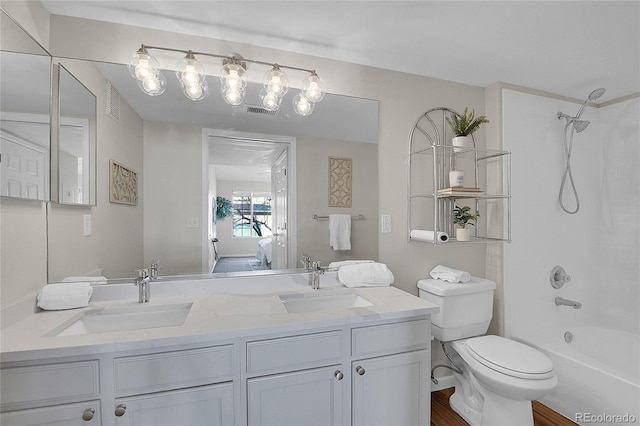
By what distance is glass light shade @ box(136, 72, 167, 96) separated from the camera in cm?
150

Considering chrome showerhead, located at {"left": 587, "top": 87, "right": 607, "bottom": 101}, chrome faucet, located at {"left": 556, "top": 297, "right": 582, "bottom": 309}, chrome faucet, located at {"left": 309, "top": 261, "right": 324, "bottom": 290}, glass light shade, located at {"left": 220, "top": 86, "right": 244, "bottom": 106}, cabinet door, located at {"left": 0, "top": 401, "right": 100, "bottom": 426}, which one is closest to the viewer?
cabinet door, located at {"left": 0, "top": 401, "right": 100, "bottom": 426}

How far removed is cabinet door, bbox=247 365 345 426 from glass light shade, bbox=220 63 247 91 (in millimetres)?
1492

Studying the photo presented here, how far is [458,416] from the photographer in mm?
Answer: 1839

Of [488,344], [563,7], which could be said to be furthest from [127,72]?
[488,344]

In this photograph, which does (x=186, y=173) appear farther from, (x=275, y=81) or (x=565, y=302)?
(x=565, y=302)

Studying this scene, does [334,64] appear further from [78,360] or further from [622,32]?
[78,360]

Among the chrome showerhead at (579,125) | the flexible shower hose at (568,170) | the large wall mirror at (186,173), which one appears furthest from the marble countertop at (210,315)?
the chrome showerhead at (579,125)

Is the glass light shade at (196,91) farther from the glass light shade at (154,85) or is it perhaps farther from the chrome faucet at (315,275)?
the chrome faucet at (315,275)

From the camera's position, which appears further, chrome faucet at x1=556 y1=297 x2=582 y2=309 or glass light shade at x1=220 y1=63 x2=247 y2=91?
chrome faucet at x1=556 y1=297 x2=582 y2=309

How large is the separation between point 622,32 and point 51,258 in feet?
10.7

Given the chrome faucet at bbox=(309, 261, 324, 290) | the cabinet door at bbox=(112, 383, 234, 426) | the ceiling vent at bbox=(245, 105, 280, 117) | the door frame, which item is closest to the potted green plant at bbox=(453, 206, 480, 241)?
the chrome faucet at bbox=(309, 261, 324, 290)

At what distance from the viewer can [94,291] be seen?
1457 millimetres

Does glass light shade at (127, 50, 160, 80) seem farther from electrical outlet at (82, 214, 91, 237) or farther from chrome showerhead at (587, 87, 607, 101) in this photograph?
chrome showerhead at (587, 87, 607, 101)

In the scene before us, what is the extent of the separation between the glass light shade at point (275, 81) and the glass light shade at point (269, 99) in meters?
0.02
